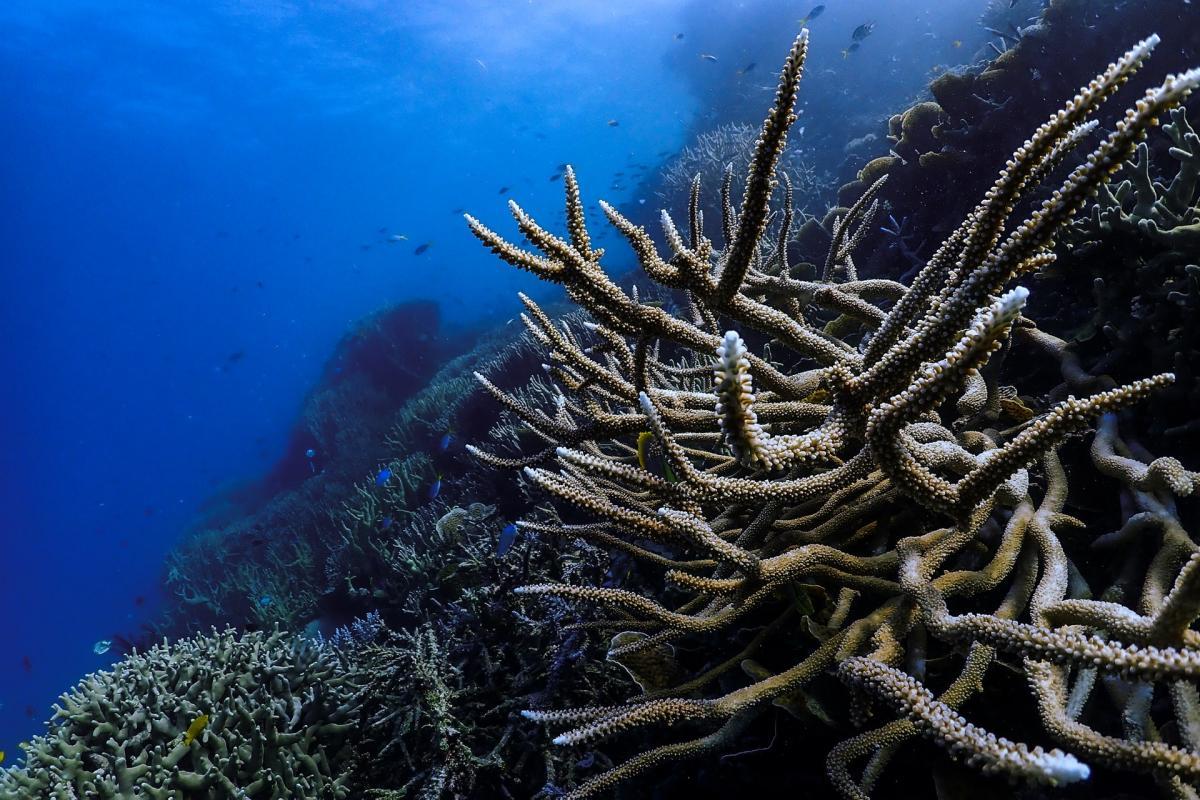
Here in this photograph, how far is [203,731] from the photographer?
10.5 feet

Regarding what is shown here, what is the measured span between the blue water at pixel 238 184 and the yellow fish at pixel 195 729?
1466 cm

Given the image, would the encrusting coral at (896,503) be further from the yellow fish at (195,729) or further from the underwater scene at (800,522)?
the yellow fish at (195,729)

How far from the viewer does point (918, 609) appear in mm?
1551

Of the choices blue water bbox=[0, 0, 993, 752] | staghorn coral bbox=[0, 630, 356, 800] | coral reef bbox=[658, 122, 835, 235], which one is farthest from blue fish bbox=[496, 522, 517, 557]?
blue water bbox=[0, 0, 993, 752]

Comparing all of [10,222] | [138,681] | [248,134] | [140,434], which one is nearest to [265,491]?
[138,681]

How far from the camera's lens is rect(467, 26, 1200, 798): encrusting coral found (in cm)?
104

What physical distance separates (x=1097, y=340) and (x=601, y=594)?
2.34 metres

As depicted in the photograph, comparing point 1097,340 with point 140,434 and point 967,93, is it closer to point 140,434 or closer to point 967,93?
point 967,93

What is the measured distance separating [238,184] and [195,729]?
91.8 meters

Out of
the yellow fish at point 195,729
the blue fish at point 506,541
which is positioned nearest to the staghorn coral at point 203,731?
the yellow fish at point 195,729

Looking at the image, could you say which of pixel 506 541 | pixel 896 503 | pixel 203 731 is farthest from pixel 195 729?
pixel 896 503

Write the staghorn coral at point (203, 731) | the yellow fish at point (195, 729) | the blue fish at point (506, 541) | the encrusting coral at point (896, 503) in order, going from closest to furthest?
the encrusting coral at point (896, 503) → the staghorn coral at point (203, 731) → the yellow fish at point (195, 729) → the blue fish at point (506, 541)

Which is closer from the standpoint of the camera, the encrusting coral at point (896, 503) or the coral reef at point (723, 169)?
the encrusting coral at point (896, 503)

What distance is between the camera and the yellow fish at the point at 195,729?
314 centimetres
